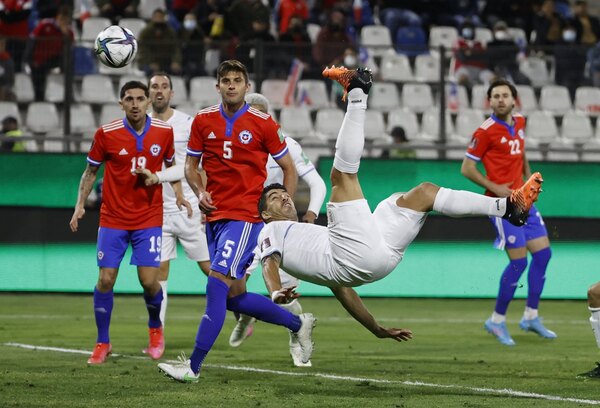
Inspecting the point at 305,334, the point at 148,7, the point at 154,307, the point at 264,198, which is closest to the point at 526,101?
the point at 148,7

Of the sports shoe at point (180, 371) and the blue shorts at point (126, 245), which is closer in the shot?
the sports shoe at point (180, 371)

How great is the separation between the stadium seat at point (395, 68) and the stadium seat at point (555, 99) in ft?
7.31

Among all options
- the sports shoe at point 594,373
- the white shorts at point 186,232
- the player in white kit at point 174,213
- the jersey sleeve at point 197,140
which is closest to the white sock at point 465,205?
the sports shoe at point 594,373

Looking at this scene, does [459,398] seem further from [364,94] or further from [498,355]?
[498,355]

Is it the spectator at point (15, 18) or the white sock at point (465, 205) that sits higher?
the spectator at point (15, 18)

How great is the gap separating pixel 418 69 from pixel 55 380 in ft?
32.6

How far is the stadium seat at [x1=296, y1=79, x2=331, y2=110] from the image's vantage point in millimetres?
17125

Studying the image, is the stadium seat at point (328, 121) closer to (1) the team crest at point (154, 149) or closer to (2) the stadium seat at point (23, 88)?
(2) the stadium seat at point (23, 88)

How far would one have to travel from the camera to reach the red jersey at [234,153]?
887 cm

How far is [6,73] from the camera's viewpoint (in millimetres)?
16484

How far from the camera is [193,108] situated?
1736cm

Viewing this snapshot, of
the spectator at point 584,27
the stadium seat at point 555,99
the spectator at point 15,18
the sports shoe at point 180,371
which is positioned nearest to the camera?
the sports shoe at point 180,371

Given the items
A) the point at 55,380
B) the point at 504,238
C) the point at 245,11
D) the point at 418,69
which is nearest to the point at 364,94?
the point at 55,380

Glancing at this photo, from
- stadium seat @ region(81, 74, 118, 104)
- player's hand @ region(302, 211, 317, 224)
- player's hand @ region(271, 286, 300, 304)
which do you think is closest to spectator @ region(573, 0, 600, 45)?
stadium seat @ region(81, 74, 118, 104)
